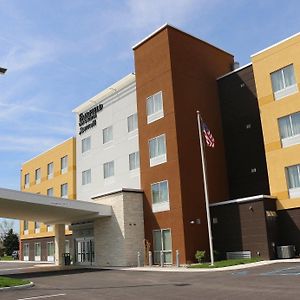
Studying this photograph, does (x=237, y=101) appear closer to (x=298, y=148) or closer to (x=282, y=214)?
(x=298, y=148)

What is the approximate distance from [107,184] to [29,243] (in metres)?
24.8

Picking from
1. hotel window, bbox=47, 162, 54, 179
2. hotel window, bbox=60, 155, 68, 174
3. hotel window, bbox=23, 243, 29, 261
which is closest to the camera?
hotel window, bbox=60, 155, 68, 174

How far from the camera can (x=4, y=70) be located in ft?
49.3

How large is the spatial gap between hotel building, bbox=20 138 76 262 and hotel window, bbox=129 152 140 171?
12.6 m

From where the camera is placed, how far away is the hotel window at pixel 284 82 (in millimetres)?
29061

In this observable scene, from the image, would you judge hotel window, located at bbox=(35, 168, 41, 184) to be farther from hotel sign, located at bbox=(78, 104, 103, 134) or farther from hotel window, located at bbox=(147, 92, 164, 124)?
hotel window, located at bbox=(147, 92, 164, 124)

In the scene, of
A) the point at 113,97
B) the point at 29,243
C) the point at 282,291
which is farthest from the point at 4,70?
the point at 29,243

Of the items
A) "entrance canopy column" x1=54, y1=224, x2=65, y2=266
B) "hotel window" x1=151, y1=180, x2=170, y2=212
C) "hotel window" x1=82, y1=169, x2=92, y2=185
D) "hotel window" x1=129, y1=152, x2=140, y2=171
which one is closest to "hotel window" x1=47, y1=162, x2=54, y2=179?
"hotel window" x1=82, y1=169, x2=92, y2=185

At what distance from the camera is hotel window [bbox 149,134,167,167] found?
32094 millimetres

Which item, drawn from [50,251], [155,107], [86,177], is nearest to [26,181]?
[50,251]

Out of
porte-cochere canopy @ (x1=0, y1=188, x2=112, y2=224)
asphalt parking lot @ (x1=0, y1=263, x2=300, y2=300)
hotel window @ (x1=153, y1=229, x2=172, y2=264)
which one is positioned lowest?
asphalt parking lot @ (x1=0, y1=263, x2=300, y2=300)

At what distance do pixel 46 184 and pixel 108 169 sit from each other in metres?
17.8

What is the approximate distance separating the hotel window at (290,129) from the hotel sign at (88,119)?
1866 cm

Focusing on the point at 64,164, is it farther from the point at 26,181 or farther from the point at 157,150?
the point at 157,150
